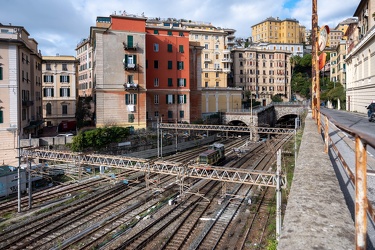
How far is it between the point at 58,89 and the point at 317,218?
58.2 metres

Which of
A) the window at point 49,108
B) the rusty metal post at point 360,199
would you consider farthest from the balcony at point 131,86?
the rusty metal post at point 360,199

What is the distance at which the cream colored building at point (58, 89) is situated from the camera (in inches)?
2164

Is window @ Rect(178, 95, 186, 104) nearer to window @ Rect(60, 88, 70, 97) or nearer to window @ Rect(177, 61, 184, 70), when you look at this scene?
window @ Rect(177, 61, 184, 70)

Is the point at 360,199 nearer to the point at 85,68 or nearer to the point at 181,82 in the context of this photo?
the point at 181,82

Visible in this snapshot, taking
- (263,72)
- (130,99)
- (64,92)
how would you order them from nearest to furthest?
(130,99)
(64,92)
(263,72)

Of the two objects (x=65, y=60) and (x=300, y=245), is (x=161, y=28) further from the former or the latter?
(x=300, y=245)

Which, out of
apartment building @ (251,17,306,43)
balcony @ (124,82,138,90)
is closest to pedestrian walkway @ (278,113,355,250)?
balcony @ (124,82,138,90)

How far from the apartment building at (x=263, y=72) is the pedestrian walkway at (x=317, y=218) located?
8007 cm

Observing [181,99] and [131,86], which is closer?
[131,86]

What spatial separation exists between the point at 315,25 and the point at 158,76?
26.7 metres

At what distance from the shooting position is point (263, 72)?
85500 millimetres

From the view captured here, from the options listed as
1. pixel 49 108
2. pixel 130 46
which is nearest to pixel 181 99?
pixel 130 46

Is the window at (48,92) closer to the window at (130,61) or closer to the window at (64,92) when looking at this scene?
the window at (64,92)

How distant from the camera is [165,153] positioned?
39.7 meters
